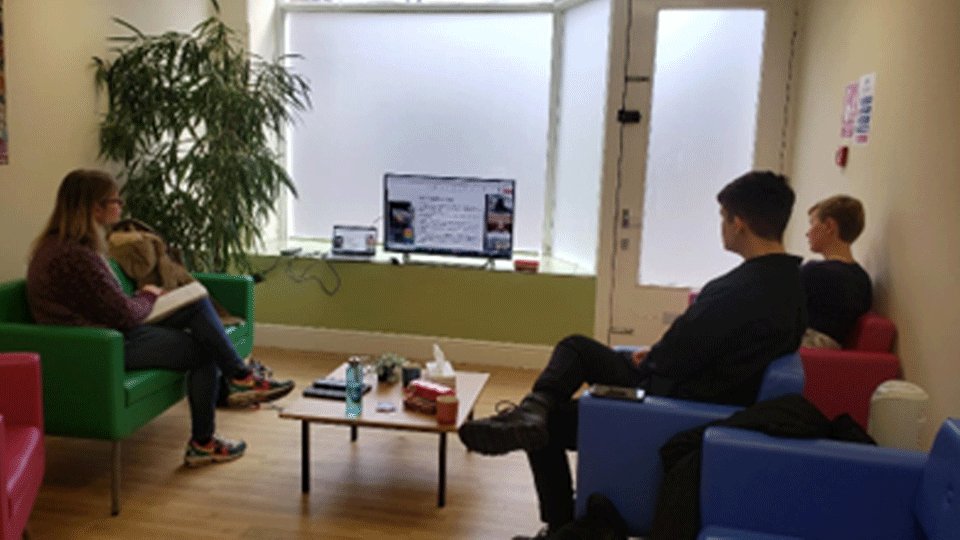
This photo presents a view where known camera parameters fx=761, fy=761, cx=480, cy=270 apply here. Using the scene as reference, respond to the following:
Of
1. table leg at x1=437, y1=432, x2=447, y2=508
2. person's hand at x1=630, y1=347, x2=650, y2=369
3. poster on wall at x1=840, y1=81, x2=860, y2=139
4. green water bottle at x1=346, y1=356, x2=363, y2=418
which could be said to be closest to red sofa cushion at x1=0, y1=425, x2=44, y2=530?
green water bottle at x1=346, y1=356, x2=363, y2=418

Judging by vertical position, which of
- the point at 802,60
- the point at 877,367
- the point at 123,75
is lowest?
the point at 877,367

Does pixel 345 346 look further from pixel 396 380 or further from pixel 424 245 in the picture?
pixel 396 380

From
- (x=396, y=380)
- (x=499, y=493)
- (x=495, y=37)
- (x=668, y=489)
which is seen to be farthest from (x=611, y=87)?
(x=668, y=489)

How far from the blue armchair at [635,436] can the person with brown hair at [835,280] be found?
0.92 m

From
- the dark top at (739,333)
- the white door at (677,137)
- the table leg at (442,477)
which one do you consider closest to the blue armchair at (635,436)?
the dark top at (739,333)

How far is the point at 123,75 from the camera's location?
4.01m

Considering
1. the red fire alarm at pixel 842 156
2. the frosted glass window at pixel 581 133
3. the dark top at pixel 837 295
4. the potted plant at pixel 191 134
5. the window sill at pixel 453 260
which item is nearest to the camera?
the dark top at pixel 837 295

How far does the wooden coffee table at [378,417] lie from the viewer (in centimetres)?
292

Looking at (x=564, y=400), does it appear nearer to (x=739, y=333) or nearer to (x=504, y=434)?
(x=504, y=434)

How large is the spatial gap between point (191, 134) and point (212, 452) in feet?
6.07

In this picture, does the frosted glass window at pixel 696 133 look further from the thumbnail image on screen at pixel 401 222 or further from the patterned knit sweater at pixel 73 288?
the patterned knit sweater at pixel 73 288

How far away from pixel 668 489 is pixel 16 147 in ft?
10.4

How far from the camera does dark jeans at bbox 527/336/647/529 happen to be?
8.45 ft

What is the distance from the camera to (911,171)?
288 cm
